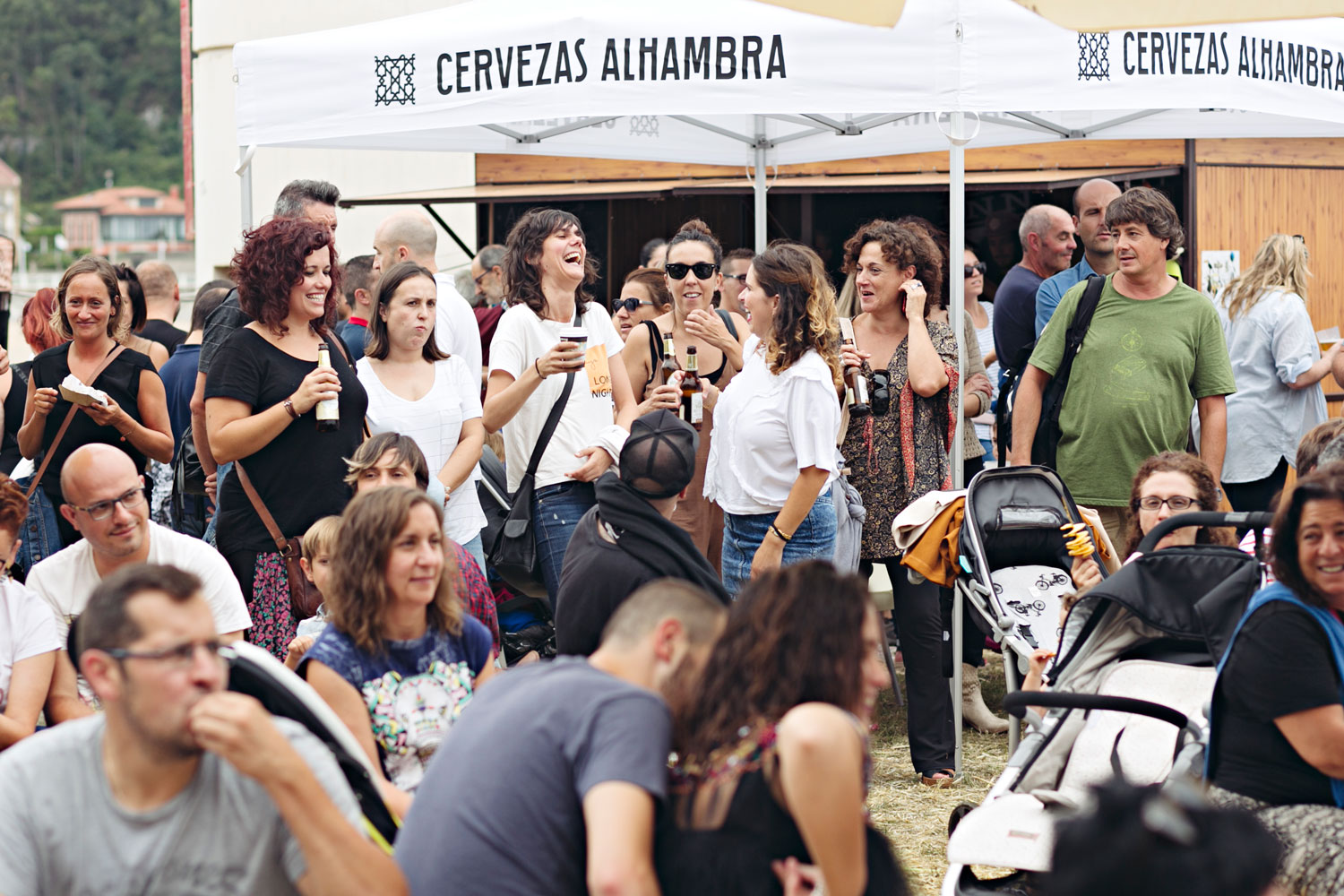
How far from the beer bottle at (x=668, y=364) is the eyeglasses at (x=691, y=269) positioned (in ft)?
0.75

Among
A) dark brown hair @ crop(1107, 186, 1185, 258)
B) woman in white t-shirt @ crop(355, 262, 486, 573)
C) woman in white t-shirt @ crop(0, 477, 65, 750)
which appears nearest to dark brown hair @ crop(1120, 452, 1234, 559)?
dark brown hair @ crop(1107, 186, 1185, 258)

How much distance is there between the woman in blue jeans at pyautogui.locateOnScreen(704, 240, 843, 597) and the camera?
4680 mm

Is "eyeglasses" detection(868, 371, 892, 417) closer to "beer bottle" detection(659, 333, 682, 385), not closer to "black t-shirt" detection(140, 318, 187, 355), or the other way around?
"beer bottle" detection(659, 333, 682, 385)

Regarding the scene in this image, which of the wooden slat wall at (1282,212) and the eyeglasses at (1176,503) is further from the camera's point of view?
the wooden slat wall at (1282,212)

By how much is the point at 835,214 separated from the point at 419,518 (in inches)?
362

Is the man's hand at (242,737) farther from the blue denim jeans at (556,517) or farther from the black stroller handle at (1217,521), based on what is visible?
the blue denim jeans at (556,517)

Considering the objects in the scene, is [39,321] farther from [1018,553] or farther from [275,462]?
[1018,553]

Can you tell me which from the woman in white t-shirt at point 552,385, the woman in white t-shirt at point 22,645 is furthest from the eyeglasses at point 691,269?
the woman in white t-shirt at point 22,645

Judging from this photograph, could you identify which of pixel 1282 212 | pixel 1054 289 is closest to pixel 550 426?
pixel 1054 289

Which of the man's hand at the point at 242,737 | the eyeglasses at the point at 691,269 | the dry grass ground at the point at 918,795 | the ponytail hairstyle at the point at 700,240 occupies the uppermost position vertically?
the ponytail hairstyle at the point at 700,240

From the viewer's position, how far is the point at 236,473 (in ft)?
14.8

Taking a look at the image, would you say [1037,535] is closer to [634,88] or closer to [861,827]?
[634,88]

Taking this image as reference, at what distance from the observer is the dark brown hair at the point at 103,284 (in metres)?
5.52

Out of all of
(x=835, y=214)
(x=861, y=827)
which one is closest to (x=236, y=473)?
(x=861, y=827)
